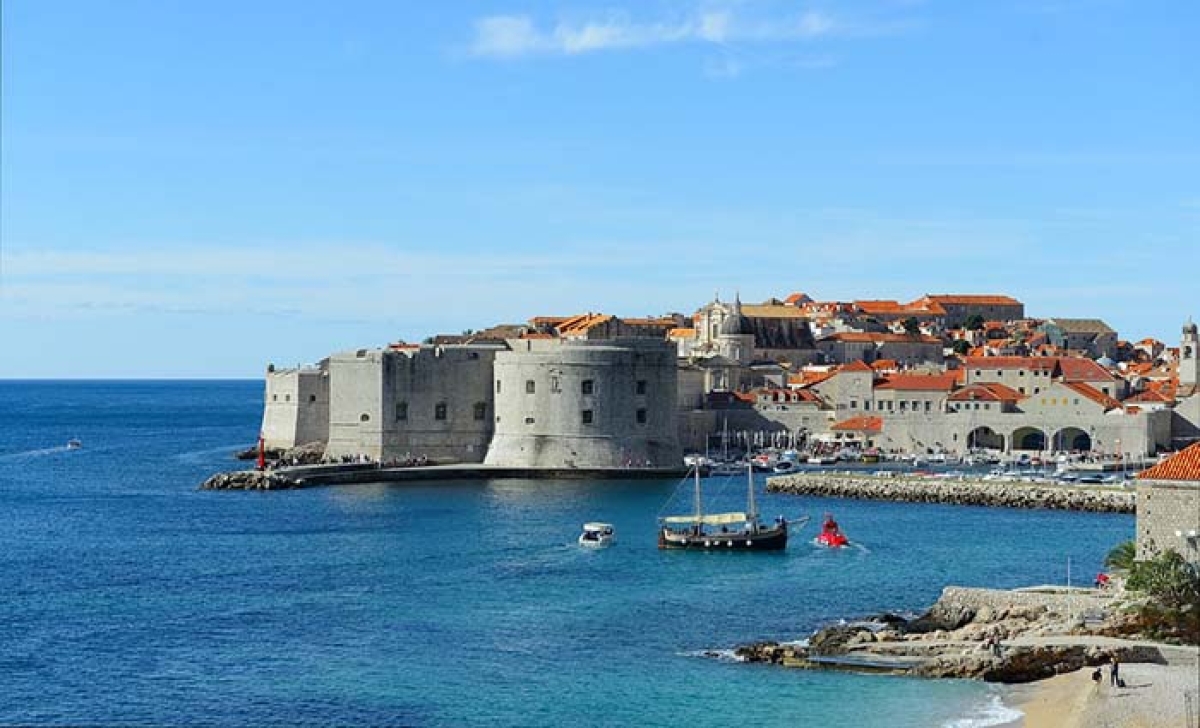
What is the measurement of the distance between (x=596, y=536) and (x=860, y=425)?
31458 millimetres

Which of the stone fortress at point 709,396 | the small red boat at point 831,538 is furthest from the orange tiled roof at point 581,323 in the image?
the small red boat at point 831,538

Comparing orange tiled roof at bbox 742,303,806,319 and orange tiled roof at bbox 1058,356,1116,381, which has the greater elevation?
orange tiled roof at bbox 742,303,806,319

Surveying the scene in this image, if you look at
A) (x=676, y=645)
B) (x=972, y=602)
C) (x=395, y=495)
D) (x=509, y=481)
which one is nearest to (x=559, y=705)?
(x=676, y=645)

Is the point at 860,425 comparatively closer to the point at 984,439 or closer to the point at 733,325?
the point at 984,439

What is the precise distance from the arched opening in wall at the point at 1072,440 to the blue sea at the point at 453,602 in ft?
54.9

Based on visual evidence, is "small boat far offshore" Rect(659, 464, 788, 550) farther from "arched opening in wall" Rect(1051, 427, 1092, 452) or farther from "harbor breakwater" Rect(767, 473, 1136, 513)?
"arched opening in wall" Rect(1051, 427, 1092, 452)

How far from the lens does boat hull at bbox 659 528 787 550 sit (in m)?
34.1

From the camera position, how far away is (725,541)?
3419 cm

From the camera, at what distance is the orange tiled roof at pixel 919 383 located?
6431cm

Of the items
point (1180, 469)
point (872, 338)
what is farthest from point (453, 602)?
point (872, 338)

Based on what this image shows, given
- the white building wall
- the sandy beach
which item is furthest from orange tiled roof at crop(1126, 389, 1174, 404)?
the sandy beach

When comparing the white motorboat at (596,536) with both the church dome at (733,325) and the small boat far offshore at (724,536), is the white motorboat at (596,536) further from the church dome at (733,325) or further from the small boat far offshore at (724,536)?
the church dome at (733,325)

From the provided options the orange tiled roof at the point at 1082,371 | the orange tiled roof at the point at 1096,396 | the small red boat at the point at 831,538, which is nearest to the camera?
the small red boat at the point at 831,538

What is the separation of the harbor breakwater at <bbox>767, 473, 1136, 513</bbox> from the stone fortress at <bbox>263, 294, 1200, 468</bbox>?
170 inches
